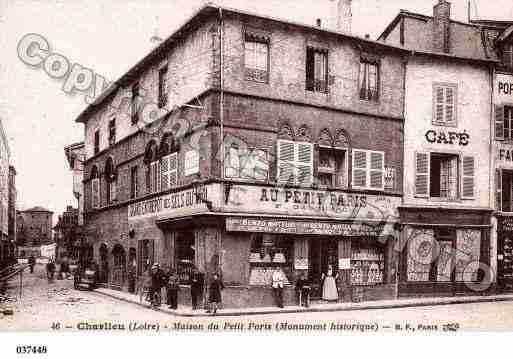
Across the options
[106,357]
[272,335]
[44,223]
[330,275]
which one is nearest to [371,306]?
[330,275]

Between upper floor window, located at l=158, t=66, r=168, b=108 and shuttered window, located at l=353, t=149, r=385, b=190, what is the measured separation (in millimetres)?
6740

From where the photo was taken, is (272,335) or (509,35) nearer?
(272,335)

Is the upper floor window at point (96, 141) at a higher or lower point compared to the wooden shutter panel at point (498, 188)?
higher

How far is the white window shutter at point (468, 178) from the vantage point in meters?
21.9

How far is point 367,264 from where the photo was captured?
20875mm

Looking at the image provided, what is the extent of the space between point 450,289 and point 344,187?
5.36 metres

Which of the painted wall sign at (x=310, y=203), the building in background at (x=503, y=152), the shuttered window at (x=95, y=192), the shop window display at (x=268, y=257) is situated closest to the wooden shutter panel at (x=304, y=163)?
the painted wall sign at (x=310, y=203)

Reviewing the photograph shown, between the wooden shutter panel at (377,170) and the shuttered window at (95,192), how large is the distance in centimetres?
1398

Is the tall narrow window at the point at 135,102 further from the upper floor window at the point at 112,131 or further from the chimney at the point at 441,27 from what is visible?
the chimney at the point at 441,27

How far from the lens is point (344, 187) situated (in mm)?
20375

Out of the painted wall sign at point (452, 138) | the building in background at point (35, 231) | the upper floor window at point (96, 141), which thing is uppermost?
the upper floor window at point (96, 141)

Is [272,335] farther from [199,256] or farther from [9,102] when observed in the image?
[9,102]

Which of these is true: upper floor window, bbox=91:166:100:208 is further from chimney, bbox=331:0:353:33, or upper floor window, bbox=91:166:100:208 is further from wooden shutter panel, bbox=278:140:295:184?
chimney, bbox=331:0:353:33

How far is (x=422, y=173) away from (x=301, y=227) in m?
5.35
